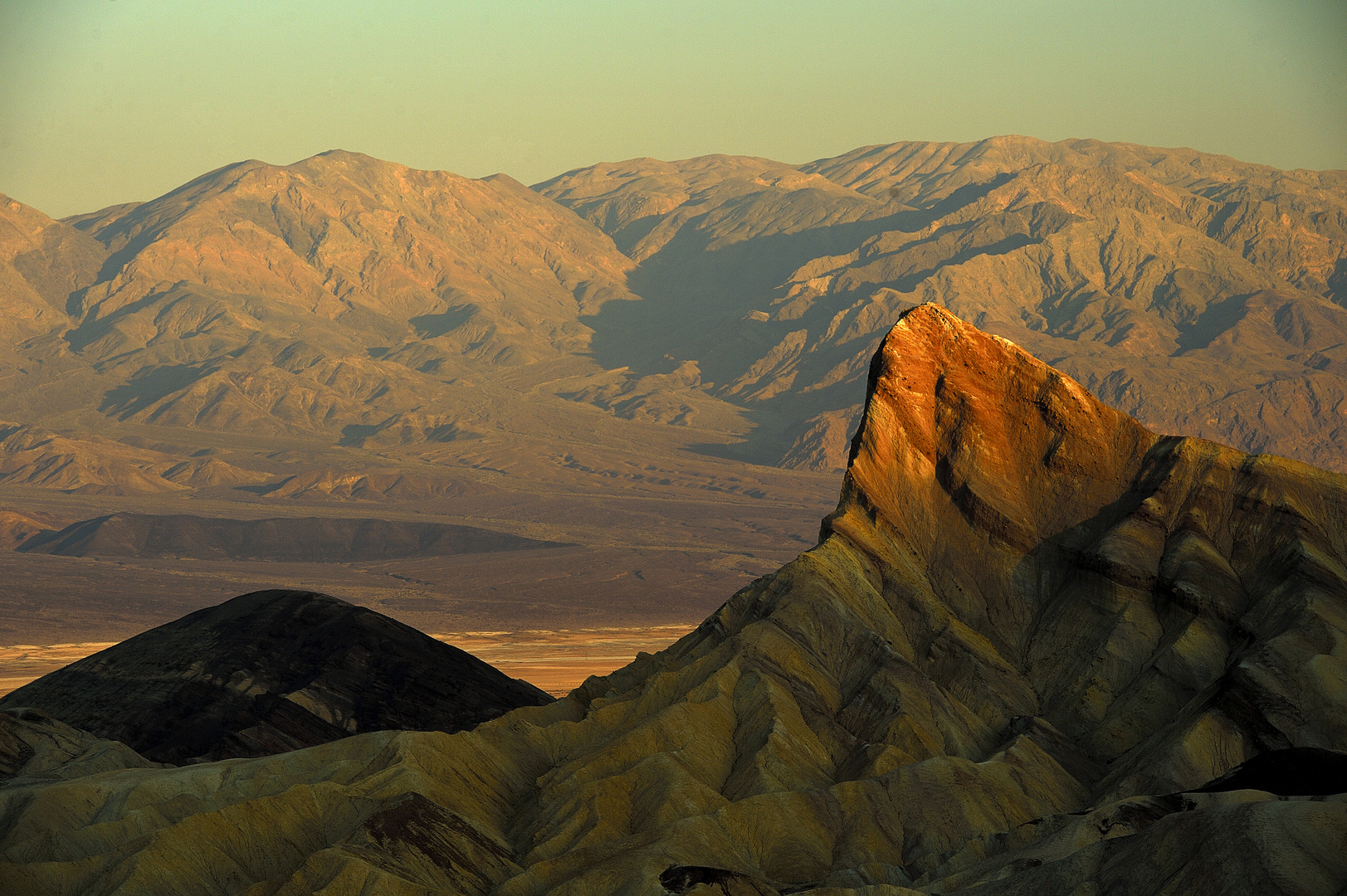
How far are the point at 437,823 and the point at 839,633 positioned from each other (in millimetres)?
22871

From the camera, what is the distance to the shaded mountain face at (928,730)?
180 ft

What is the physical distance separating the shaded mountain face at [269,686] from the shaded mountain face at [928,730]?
25.7m

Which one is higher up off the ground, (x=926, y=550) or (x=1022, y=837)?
(x=926, y=550)

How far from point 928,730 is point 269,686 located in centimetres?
5043

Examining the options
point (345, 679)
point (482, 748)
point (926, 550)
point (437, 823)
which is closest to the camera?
point (437, 823)

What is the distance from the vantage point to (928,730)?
6700 centimetres

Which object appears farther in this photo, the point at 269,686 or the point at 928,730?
the point at 269,686

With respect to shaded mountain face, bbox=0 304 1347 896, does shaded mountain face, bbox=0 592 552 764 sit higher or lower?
lower

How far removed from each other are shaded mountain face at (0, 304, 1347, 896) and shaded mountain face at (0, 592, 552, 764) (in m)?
25.7

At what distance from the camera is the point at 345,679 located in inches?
4043

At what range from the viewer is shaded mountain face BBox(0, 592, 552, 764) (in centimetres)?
9638

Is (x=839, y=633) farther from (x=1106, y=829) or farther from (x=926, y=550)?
(x=1106, y=829)

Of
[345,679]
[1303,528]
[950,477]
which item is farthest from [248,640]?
[1303,528]

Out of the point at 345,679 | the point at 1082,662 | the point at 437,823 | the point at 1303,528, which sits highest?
the point at 1303,528
